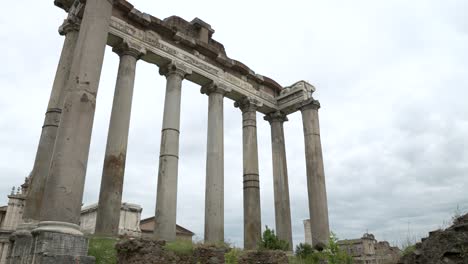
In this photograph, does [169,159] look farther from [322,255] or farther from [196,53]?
[322,255]

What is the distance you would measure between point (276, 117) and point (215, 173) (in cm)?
621

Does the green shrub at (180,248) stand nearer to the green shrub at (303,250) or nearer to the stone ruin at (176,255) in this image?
the stone ruin at (176,255)

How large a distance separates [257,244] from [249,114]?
261 inches

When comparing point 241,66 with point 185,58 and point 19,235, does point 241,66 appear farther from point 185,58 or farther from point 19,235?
point 19,235

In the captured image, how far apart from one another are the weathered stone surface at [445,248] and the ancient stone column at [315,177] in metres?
9.18

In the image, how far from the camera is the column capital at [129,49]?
14.7 metres

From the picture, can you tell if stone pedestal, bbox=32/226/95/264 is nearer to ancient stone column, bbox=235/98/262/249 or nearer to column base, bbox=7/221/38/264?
column base, bbox=7/221/38/264

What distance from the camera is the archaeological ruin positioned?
8.91 metres

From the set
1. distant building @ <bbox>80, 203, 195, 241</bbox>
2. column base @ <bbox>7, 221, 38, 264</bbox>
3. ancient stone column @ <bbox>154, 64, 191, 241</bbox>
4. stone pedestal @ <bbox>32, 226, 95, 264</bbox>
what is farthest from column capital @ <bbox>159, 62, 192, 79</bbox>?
distant building @ <bbox>80, 203, 195, 241</bbox>

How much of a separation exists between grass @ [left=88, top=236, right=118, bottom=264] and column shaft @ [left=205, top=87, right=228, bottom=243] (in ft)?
17.2

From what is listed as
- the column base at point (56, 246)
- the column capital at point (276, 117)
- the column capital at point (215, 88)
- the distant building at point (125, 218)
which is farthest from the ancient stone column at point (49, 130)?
the column capital at point (276, 117)

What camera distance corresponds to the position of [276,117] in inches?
812

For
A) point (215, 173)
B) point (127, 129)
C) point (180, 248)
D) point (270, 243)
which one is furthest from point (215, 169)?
point (180, 248)

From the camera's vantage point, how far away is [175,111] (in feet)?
50.8
